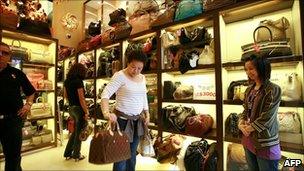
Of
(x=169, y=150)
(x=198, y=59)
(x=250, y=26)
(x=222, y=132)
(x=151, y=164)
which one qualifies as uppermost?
(x=250, y=26)

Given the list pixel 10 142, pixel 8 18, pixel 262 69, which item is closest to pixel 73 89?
pixel 10 142

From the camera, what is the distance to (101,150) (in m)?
1.62

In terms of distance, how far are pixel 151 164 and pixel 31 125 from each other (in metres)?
2.38

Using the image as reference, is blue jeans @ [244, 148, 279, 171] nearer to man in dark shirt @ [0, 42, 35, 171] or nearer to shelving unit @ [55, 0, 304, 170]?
shelving unit @ [55, 0, 304, 170]

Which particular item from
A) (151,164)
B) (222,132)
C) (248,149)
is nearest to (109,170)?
(151,164)

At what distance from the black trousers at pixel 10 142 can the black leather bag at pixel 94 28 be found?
3077 millimetres

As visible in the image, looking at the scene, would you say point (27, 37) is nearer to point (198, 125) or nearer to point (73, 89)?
point (73, 89)

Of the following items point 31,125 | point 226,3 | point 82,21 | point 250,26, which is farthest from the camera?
point 82,21

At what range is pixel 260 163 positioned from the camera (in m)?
1.67

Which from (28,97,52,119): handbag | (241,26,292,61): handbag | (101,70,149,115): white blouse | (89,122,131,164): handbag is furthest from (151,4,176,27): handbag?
(28,97,52,119): handbag

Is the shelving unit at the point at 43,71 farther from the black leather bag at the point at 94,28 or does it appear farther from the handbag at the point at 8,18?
the black leather bag at the point at 94,28

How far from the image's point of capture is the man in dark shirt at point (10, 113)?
6.71 feet

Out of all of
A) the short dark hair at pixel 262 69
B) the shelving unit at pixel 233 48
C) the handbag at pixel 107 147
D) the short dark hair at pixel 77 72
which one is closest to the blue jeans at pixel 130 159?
the handbag at pixel 107 147

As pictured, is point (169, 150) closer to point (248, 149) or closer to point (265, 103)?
point (248, 149)
